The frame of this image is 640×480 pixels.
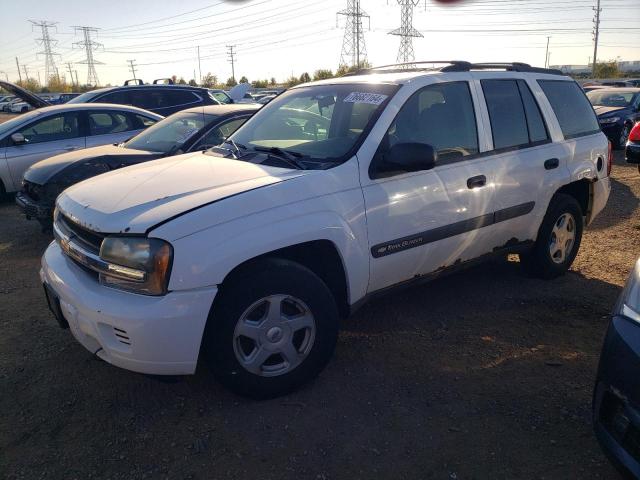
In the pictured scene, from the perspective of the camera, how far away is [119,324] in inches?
99.7

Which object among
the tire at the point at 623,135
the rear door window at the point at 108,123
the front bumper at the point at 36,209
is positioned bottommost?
the tire at the point at 623,135

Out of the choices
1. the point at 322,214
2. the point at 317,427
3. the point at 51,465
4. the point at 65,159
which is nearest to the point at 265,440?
the point at 317,427

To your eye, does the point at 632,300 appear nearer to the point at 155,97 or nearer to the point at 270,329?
the point at 270,329

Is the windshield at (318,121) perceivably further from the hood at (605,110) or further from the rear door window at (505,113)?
the hood at (605,110)

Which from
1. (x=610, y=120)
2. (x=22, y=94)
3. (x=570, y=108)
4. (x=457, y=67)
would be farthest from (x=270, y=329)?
(x=610, y=120)

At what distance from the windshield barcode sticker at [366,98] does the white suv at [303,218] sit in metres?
0.01

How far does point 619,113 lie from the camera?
13.5 metres

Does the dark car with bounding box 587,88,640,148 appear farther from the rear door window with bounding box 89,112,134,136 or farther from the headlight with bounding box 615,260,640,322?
the headlight with bounding box 615,260,640,322

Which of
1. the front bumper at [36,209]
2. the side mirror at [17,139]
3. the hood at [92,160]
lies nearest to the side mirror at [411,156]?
the hood at [92,160]

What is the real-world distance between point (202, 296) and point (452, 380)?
5.25 feet

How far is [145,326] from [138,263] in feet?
1.00

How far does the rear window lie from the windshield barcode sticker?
1846mm

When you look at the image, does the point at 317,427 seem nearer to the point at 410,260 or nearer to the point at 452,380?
the point at 452,380

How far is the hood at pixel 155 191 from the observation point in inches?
106
